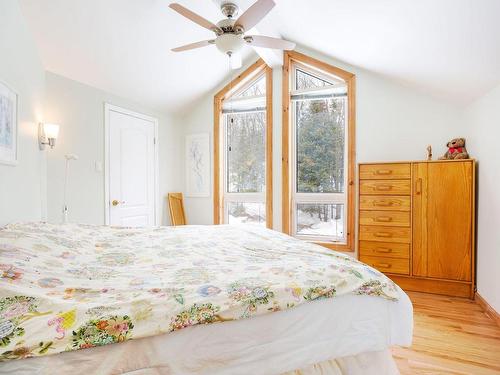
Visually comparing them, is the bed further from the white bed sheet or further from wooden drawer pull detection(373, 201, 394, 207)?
wooden drawer pull detection(373, 201, 394, 207)

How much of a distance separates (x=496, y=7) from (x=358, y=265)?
1599 millimetres

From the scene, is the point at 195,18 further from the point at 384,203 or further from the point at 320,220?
the point at 320,220

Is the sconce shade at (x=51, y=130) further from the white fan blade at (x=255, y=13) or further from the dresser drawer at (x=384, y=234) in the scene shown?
the dresser drawer at (x=384, y=234)

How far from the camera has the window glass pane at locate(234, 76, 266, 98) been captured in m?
4.19

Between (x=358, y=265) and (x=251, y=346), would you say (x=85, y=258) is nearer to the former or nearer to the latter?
(x=251, y=346)

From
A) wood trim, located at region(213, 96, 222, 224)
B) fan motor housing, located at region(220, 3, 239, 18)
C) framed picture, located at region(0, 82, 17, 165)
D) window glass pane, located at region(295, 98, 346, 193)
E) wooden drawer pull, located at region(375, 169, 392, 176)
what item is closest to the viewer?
framed picture, located at region(0, 82, 17, 165)

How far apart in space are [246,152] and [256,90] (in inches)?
34.3

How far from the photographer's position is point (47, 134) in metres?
2.55

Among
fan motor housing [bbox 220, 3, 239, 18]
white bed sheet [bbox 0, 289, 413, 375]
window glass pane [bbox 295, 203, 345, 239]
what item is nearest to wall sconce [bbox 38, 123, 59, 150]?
fan motor housing [bbox 220, 3, 239, 18]

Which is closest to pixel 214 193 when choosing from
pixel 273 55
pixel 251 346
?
pixel 273 55

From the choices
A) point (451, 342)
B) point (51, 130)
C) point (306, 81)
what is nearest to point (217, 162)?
point (306, 81)

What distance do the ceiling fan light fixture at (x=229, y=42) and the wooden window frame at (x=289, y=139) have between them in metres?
1.80

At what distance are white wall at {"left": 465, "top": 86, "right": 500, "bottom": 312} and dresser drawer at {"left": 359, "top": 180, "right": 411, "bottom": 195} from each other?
0.60 m

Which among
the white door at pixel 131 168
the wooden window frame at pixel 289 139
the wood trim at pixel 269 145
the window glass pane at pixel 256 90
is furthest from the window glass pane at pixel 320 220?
the white door at pixel 131 168
